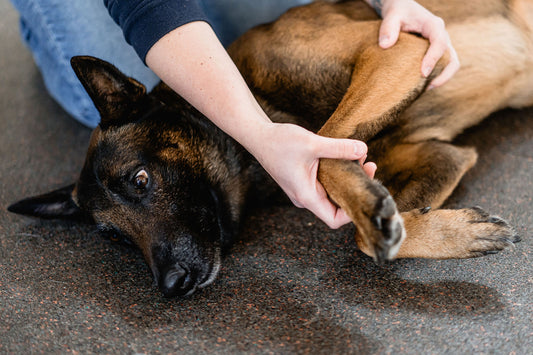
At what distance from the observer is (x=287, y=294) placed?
1.54 m

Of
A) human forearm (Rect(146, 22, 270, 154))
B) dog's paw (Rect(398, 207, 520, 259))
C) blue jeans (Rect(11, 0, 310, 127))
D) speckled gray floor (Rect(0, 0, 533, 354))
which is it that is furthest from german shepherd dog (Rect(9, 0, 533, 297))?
blue jeans (Rect(11, 0, 310, 127))

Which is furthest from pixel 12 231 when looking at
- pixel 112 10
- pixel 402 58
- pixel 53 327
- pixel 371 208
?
pixel 402 58

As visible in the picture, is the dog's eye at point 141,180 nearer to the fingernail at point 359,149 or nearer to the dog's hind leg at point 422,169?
the fingernail at point 359,149

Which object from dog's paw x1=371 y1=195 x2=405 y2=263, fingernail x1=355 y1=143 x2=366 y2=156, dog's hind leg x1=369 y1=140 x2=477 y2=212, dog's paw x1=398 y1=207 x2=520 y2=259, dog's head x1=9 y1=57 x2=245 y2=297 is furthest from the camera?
dog's hind leg x1=369 y1=140 x2=477 y2=212

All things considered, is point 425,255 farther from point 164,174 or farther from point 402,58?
point 164,174

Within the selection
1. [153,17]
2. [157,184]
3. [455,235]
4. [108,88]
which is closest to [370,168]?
[455,235]

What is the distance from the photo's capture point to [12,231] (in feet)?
6.56

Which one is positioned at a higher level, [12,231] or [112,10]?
[112,10]

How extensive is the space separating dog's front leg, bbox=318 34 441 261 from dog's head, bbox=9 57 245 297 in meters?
0.51

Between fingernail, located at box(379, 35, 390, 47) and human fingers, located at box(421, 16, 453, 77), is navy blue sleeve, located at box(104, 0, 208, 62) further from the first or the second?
human fingers, located at box(421, 16, 453, 77)

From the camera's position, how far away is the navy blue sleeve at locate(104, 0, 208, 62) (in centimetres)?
145

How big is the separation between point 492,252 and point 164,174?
44.9 inches

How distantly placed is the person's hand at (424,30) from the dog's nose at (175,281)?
1080 mm

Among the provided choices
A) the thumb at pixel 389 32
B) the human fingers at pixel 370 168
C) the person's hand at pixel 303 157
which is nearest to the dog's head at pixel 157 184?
the person's hand at pixel 303 157
